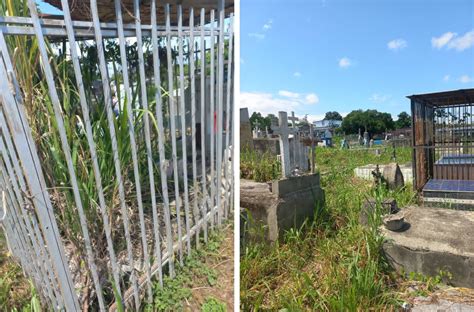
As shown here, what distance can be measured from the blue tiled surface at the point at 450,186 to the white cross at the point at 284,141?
3.00 m

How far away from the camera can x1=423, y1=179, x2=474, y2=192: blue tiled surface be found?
5.46 m

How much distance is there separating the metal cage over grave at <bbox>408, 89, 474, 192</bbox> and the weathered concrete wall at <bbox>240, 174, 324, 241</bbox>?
3001 millimetres

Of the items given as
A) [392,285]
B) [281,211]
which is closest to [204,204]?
[281,211]

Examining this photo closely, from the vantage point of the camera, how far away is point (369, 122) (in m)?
60.1

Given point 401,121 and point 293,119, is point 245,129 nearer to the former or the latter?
point 293,119

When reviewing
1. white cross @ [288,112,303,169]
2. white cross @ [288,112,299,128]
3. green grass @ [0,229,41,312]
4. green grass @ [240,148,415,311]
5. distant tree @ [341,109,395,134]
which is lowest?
green grass @ [240,148,415,311]

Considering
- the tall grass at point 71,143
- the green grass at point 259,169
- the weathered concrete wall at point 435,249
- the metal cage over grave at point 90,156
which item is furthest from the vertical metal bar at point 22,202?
the green grass at point 259,169

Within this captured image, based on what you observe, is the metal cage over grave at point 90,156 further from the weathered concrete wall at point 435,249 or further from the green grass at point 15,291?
the weathered concrete wall at point 435,249

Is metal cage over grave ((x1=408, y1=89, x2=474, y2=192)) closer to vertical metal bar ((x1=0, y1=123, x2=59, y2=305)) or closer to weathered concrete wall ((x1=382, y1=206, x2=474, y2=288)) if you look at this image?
weathered concrete wall ((x1=382, y1=206, x2=474, y2=288))

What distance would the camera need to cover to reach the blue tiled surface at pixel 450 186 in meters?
5.46

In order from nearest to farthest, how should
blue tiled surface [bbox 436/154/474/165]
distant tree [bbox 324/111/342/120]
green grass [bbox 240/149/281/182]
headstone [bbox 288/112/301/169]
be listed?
headstone [bbox 288/112/301/169] → green grass [bbox 240/149/281/182] → blue tiled surface [bbox 436/154/474/165] → distant tree [bbox 324/111/342/120]

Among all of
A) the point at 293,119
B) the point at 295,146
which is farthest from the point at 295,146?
the point at 293,119

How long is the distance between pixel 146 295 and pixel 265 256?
1.32 metres

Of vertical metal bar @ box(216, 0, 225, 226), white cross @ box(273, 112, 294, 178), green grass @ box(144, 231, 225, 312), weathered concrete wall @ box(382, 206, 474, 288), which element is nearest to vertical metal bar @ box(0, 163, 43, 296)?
green grass @ box(144, 231, 225, 312)
